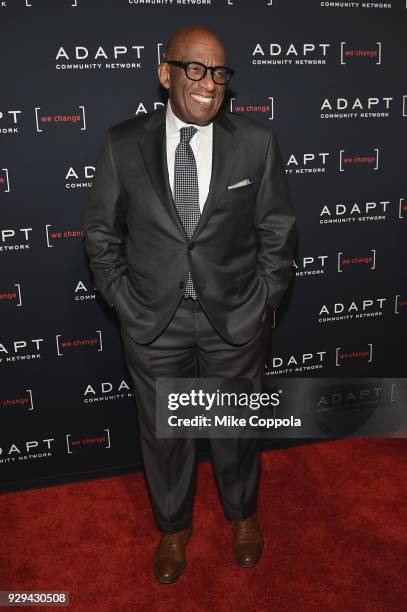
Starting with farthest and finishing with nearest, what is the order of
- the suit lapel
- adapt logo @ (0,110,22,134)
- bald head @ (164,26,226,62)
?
adapt logo @ (0,110,22,134)
the suit lapel
bald head @ (164,26,226,62)

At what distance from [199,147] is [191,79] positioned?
0.24 metres

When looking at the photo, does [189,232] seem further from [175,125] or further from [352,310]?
[352,310]

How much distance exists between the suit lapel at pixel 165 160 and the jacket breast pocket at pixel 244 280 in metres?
0.24

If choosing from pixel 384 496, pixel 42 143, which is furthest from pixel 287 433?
pixel 42 143

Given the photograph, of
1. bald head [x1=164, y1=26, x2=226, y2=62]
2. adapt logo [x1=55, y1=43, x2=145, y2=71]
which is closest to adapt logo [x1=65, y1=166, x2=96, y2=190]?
adapt logo [x1=55, y1=43, x2=145, y2=71]

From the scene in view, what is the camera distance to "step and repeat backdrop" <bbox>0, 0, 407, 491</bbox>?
2.37m

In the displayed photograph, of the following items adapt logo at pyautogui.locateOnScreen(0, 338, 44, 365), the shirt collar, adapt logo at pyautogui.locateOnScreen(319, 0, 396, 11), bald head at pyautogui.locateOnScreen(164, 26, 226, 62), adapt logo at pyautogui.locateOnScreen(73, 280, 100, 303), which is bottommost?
adapt logo at pyautogui.locateOnScreen(0, 338, 44, 365)

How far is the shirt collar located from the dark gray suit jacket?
2cm

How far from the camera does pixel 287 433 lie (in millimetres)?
3139

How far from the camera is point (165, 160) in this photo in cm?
197

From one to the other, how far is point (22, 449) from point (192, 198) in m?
1.56

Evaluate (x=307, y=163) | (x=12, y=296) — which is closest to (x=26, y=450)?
(x=12, y=296)

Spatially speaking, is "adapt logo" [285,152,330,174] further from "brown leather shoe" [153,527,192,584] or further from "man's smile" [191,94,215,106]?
"brown leather shoe" [153,527,192,584]

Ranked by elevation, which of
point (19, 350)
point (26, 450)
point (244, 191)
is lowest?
point (26, 450)
